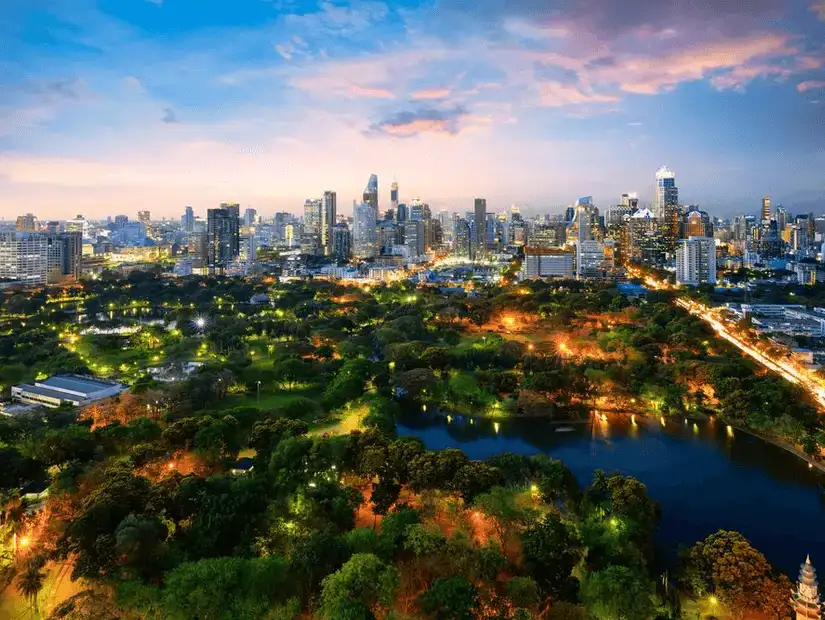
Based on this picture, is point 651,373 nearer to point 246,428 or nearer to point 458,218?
point 246,428

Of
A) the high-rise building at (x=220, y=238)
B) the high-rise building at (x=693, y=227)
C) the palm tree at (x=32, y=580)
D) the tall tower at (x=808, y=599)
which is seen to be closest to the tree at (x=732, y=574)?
the tall tower at (x=808, y=599)

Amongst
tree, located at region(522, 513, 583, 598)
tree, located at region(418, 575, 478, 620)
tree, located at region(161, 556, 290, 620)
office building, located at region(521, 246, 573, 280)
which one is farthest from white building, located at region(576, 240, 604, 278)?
tree, located at region(161, 556, 290, 620)

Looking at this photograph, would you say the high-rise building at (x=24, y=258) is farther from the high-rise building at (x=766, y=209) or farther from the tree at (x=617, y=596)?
the high-rise building at (x=766, y=209)

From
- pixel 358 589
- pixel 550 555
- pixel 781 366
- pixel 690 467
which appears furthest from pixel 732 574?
pixel 781 366

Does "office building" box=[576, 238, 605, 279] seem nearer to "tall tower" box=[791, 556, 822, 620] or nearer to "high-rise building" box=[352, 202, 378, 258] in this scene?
"high-rise building" box=[352, 202, 378, 258]

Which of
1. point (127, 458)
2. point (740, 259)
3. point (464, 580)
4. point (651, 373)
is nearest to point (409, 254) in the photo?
point (740, 259)

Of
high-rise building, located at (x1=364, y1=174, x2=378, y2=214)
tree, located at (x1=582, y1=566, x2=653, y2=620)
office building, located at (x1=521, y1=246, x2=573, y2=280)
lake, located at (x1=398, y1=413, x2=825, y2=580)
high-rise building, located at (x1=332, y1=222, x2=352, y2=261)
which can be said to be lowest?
lake, located at (x1=398, y1=413, x2=825, y2=580)
